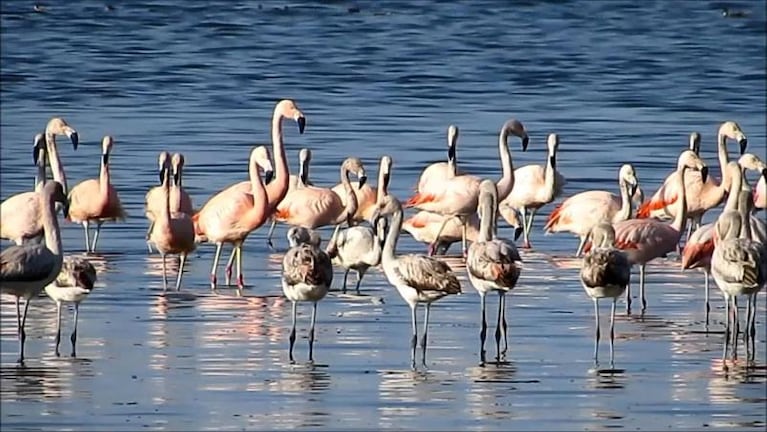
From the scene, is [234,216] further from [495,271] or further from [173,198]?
[495,271]

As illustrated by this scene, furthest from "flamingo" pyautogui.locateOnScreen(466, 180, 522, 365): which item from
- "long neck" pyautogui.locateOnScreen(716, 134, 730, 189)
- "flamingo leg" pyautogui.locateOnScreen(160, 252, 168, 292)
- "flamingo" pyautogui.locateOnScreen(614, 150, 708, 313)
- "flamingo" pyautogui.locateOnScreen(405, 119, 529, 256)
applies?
"long neck" pyautogui.locateOnScreen(716, 134, 730, 189)

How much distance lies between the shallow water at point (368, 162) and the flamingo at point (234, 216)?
0.26 m

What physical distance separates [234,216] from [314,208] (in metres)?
0.75

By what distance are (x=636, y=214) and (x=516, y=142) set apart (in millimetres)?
5378

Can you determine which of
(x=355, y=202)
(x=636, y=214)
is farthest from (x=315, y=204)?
(x=636, y=214)

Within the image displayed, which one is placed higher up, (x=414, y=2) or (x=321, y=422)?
(x=414, y=2)

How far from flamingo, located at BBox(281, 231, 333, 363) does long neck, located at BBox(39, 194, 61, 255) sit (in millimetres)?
1138

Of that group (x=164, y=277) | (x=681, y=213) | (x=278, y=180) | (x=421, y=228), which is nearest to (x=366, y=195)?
(x=421, y=228)

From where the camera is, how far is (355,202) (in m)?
13.6

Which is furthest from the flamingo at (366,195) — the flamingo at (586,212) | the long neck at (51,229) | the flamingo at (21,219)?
the long neck at (51,229)

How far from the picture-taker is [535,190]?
48.3ft

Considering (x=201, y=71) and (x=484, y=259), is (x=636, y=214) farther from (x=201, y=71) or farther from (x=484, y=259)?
(x=201, y=71)

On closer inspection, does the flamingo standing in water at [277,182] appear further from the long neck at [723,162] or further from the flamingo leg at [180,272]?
the long neck at [723,162]

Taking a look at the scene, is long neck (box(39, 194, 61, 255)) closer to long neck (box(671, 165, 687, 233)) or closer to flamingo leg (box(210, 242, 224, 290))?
flamingo leg (box(210, 242, 224, 290))
